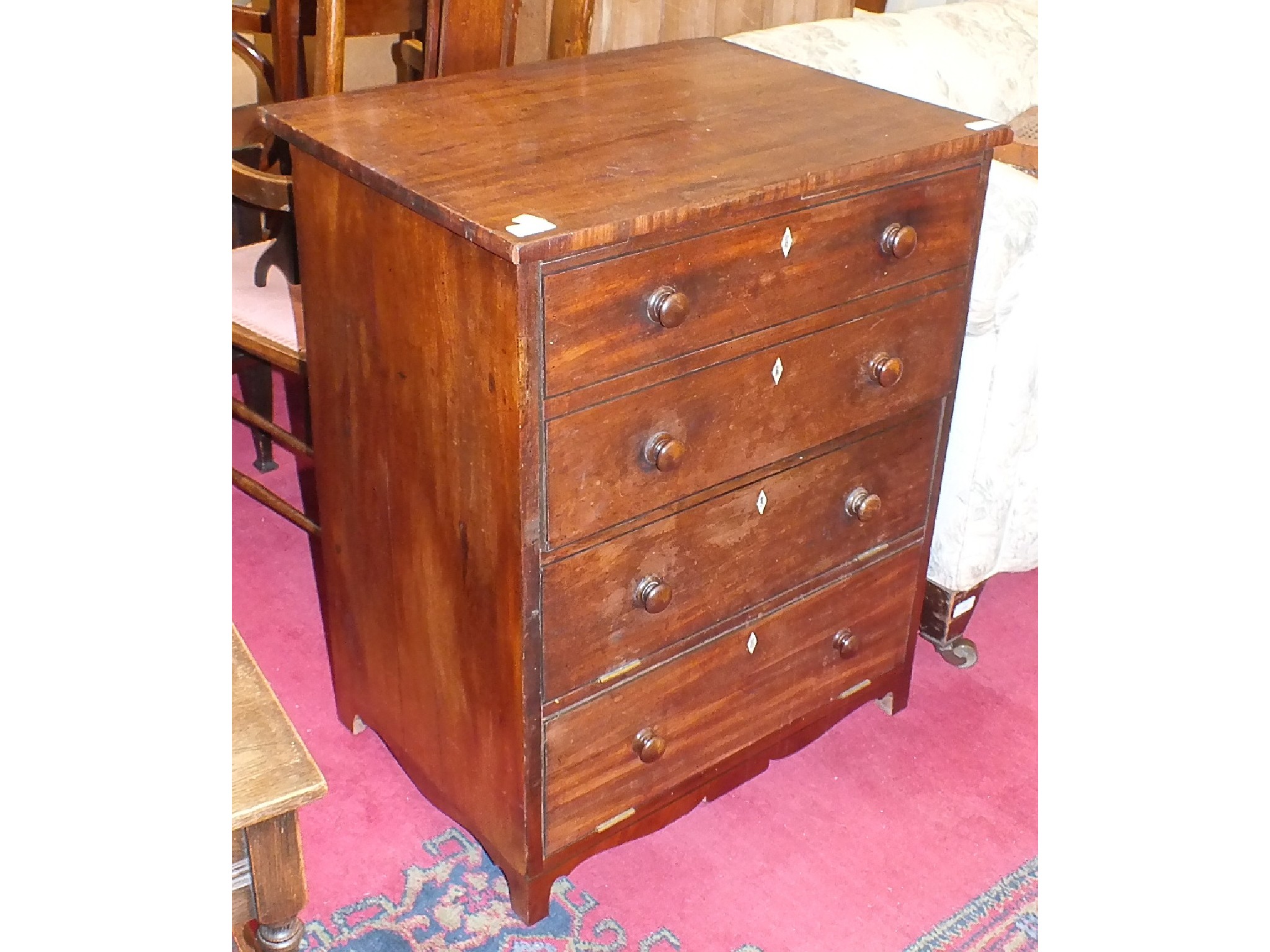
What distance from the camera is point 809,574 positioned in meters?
1.74

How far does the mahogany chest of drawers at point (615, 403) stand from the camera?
1306 millimetres

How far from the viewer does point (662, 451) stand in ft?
4.58

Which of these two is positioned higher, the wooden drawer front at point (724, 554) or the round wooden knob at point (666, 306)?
the round wooden knob at point (666, 306)

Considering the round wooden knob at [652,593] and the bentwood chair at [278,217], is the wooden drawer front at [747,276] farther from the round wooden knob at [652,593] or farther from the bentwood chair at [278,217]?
the bentwood chair at [278,217]

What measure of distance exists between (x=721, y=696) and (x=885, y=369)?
51cm

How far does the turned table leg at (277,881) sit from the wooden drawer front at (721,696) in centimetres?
44

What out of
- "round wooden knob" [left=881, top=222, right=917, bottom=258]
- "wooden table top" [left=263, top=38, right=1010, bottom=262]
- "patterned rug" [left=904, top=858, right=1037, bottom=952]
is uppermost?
"wooden table top" [left=263, top=38, right=1010, bottom=262]

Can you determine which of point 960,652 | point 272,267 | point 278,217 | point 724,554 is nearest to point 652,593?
point 724,554

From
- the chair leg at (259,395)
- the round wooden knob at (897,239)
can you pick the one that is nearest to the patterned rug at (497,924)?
the round wooden knob at (897,239)

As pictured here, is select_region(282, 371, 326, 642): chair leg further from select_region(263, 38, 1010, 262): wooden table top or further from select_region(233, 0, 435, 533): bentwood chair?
select_region(263, 38, 1010, 262): wooden table top

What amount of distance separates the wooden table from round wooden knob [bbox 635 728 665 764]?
1.82ft

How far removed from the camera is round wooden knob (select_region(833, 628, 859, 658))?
6.06ft

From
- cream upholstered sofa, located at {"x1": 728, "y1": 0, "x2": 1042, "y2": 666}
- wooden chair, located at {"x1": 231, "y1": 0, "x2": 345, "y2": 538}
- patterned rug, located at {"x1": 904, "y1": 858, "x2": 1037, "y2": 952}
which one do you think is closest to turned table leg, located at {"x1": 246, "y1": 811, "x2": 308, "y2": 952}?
patterned rug, located at {"x1": 904, "y1": 858, "x2": 1037, "y2": 952}

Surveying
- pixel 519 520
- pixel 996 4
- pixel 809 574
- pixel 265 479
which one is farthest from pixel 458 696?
pixel 996 4
